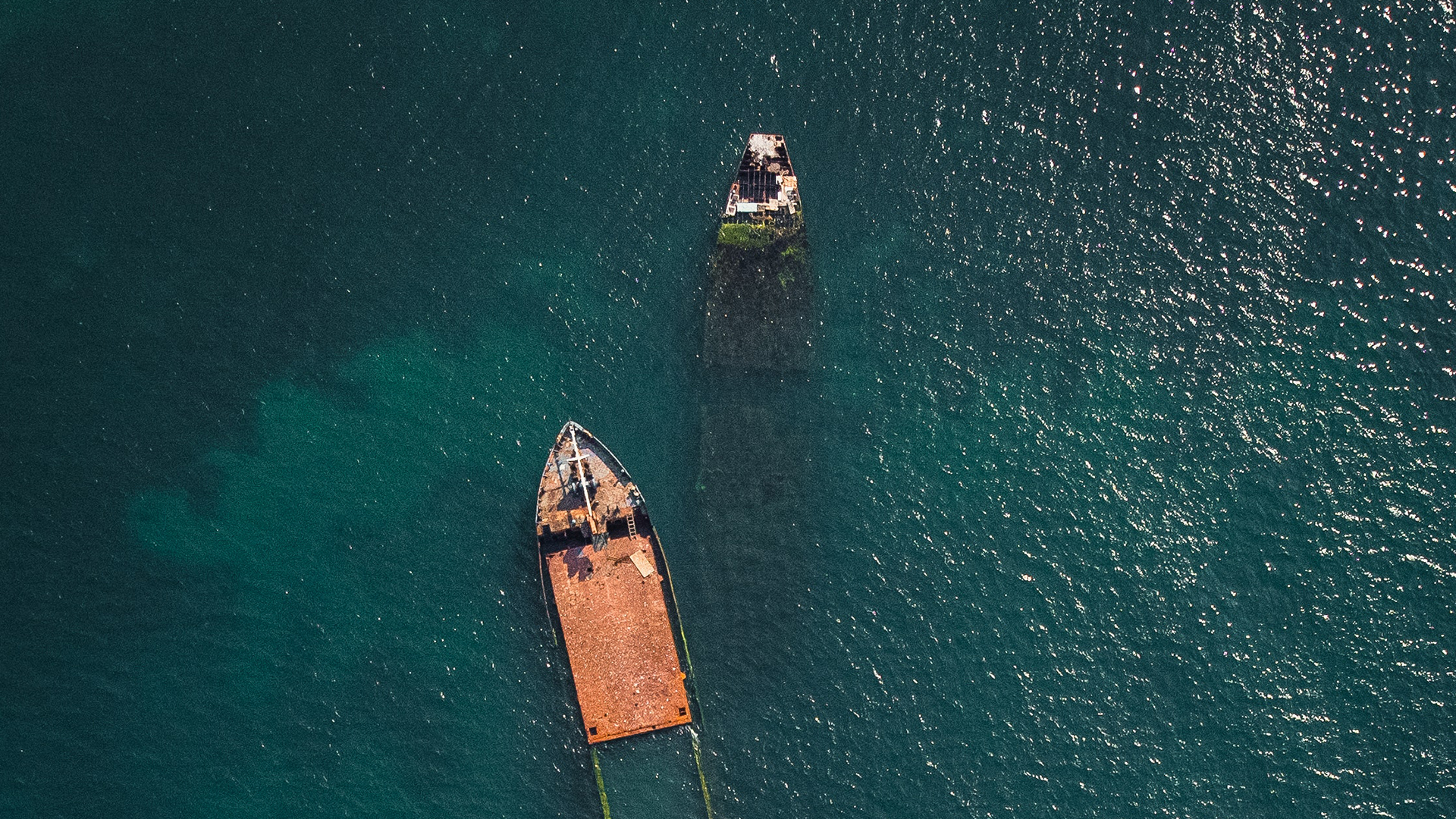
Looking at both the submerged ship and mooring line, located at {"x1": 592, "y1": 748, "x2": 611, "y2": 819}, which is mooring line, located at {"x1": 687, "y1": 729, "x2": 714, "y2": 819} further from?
the submerged ship

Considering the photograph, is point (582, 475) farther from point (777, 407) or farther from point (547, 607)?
point (777, 407)

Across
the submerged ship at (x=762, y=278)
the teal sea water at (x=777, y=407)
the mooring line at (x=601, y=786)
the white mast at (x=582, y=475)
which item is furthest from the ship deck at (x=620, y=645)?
the submerged ship at (x=762, y=278)

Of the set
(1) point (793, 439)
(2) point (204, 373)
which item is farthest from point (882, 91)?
(2) point (204, 373)

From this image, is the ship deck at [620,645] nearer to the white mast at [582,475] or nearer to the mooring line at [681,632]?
the mooring line at [681,632]

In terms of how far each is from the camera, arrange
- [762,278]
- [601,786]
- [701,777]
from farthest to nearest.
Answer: [762,278] → [601,786] → [701,777]

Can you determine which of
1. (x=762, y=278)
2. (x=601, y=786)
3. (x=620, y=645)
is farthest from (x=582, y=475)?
(x=601, y=786)

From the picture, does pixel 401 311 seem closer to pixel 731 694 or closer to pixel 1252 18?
pixel 731 694
